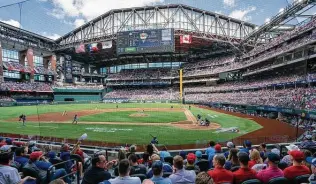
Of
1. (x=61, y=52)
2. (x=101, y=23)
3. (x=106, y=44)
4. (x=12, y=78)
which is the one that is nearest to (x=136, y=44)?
(x=106, y=44)

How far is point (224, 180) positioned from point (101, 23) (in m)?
76.8

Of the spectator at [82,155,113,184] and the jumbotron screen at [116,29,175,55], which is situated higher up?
the jumbotron screen at [116,29,175,55]

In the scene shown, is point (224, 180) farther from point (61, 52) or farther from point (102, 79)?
point (102, 79)

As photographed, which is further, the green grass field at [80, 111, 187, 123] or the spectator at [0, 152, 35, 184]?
the green grass field at [80, 111, 187, 123]

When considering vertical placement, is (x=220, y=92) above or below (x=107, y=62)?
below

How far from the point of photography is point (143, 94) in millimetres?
81875

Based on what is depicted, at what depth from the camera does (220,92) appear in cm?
6506

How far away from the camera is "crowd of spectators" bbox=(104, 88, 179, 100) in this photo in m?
77.5

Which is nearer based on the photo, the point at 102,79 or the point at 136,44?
the point at 136,44

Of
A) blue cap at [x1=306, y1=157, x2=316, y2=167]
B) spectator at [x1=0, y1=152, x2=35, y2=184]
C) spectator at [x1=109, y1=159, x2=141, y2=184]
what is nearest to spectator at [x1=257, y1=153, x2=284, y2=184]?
blue cap at [x1=306, y1=157, x2=316, y2=167]

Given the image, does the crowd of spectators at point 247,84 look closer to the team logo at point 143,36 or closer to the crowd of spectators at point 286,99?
the crowd of spectators at point 286,99

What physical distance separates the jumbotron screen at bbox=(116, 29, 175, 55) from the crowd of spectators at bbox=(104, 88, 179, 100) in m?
18.0

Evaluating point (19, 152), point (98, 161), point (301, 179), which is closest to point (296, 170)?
point (301, 179)

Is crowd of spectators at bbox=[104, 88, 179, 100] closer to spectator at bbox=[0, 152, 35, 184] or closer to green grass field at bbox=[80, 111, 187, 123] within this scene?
green grass field at bbox=[80, 111, 187, 123]
